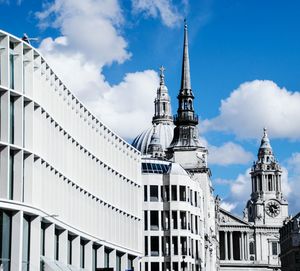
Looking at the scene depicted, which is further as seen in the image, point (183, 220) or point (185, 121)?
point (185, 121)

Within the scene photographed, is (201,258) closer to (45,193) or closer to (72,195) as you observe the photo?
(72,195)

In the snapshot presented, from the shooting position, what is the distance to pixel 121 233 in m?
84.8

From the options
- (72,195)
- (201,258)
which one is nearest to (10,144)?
(72,195)

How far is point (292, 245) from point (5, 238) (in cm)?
13148

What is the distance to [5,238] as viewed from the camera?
5228cm

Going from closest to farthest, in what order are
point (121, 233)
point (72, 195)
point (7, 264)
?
point (7, 264)
point (72, 195)
point (121, 233)

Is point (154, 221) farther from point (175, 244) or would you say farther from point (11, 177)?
point (11, 177)

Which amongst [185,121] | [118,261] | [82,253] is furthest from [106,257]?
[185,121]

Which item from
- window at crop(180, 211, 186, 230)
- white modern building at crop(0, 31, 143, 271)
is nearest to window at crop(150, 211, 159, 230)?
window at crop(180, 211, 186, 230)

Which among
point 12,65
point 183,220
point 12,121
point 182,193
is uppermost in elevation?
point 182,193

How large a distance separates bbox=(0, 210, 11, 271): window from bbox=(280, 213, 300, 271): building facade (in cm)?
12458

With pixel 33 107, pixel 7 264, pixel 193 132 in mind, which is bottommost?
pixel 7 264

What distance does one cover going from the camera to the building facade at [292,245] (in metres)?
173

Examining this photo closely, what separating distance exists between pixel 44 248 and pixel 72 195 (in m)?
8.88
